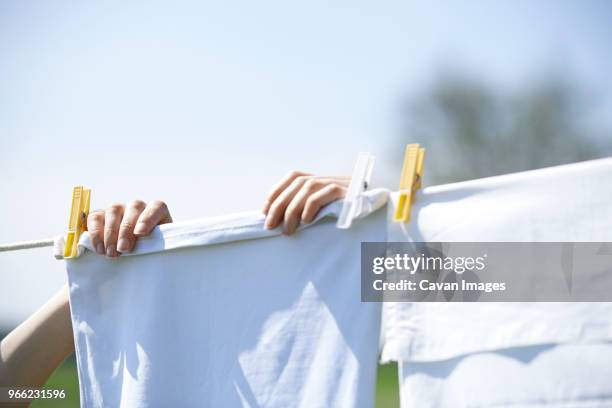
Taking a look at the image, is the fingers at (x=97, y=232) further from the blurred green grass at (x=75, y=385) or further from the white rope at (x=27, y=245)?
the blurred green grass at (x=75, y=385)

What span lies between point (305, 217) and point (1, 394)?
762mm

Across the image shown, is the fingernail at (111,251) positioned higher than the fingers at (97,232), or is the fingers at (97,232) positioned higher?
the fingers at (97,232)

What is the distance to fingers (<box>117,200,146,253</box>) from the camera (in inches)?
48.5

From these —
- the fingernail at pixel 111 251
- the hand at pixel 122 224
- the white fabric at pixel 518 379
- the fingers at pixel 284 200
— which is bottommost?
the white fabric at pixel 518 379

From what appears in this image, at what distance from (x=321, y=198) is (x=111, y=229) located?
42cm

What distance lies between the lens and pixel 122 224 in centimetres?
125

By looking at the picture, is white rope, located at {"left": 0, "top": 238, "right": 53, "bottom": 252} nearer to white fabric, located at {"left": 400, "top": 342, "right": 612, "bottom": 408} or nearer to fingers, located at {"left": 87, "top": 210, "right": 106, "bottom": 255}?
fingers, located at {"left": 87, "top": 210, "right": 106, "bottom": 255}

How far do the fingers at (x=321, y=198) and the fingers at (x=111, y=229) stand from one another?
382mm

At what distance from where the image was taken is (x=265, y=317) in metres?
1.13

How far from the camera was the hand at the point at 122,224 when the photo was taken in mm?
1234

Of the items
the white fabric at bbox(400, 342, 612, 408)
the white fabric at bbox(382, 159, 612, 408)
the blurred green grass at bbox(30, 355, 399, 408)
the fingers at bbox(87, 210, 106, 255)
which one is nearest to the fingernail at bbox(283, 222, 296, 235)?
the white fabric at bbox(382, 159, 612, 408)

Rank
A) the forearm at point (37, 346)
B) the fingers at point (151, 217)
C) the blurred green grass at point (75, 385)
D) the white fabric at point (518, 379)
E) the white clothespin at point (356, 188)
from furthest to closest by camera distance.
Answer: the blurred green grass at point (75, 385)
the forearm at point (37, 346)
the fingers at point (151, 217)
the white clothespin at point (356, 188)
the white fabric at point (518, 379)

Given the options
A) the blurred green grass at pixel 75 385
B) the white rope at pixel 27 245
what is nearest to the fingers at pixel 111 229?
the white rope at pixel 27 245

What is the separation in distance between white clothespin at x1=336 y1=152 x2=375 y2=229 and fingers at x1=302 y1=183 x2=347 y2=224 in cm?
2
